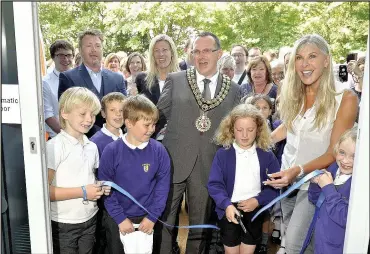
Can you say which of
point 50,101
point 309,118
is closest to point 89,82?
point 50,101

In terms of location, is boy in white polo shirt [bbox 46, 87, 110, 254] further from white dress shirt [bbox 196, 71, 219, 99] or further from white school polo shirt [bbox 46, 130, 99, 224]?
white dress shirt [bbox 196, 71, 219, 99]

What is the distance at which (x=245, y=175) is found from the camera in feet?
8.18

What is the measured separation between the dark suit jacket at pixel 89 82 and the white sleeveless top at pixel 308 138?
1541 mm

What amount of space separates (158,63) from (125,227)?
1.50 metres

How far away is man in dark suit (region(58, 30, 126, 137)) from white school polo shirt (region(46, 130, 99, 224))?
0.91 m

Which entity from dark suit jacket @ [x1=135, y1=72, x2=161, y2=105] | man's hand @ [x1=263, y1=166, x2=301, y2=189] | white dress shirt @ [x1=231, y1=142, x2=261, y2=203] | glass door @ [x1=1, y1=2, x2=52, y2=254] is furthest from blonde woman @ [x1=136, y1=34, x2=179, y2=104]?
glass door @ [x1=1, y1=2, x2=52, y2=254]

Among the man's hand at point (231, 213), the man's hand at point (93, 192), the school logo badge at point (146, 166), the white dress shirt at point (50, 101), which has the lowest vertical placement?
the man's hand at point (231, 213)

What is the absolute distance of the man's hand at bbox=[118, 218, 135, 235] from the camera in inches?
91.7

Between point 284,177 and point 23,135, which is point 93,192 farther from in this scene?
point 284,177

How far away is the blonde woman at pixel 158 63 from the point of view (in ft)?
11.0

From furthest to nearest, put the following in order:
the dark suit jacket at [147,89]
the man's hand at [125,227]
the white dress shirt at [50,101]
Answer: the dark suit jacket at [147,89], the white dress shirt at [50,101], the man's hand at [125,227]

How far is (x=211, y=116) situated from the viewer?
2.69 meters

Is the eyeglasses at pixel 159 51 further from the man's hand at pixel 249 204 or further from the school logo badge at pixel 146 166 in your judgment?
the man's hand at pixel 249 204

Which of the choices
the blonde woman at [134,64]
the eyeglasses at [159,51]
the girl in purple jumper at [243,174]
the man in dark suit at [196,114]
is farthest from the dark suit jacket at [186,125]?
the blonde woman at [134,64]
